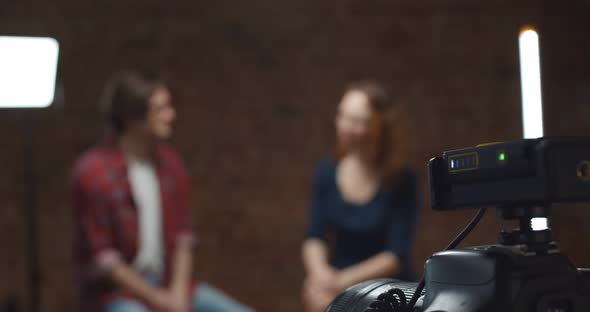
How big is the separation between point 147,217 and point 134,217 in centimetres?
6

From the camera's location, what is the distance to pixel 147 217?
2.80 metres

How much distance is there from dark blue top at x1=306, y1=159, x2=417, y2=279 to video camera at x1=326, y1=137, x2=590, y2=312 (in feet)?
6.01

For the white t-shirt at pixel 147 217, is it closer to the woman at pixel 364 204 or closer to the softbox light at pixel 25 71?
the woman at pixel 364 204

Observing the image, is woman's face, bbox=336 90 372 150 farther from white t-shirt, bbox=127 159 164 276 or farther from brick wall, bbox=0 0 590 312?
brick wall, bbox=0 0 590 312

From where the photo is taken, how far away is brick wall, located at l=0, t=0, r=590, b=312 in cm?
433

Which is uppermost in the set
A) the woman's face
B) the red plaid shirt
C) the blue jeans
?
the woman's face

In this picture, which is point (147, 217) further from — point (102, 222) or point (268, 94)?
point (268, 94)

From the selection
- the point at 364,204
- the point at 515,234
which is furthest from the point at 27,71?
the point at 515,234

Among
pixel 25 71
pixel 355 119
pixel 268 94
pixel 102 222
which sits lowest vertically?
pixel 102 222

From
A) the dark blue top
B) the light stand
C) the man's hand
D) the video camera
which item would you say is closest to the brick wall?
the light stand

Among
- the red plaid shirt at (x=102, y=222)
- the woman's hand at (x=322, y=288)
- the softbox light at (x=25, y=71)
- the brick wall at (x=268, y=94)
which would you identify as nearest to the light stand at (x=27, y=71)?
the softbox light at (x=25, y=71)

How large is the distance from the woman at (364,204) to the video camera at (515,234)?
1.83 m

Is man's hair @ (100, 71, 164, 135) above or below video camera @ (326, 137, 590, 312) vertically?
above

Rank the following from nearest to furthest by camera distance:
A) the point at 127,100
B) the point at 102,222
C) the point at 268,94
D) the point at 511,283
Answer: the point at 511,283, the point at 102,222, the point at 127,100, the point at 268,94
